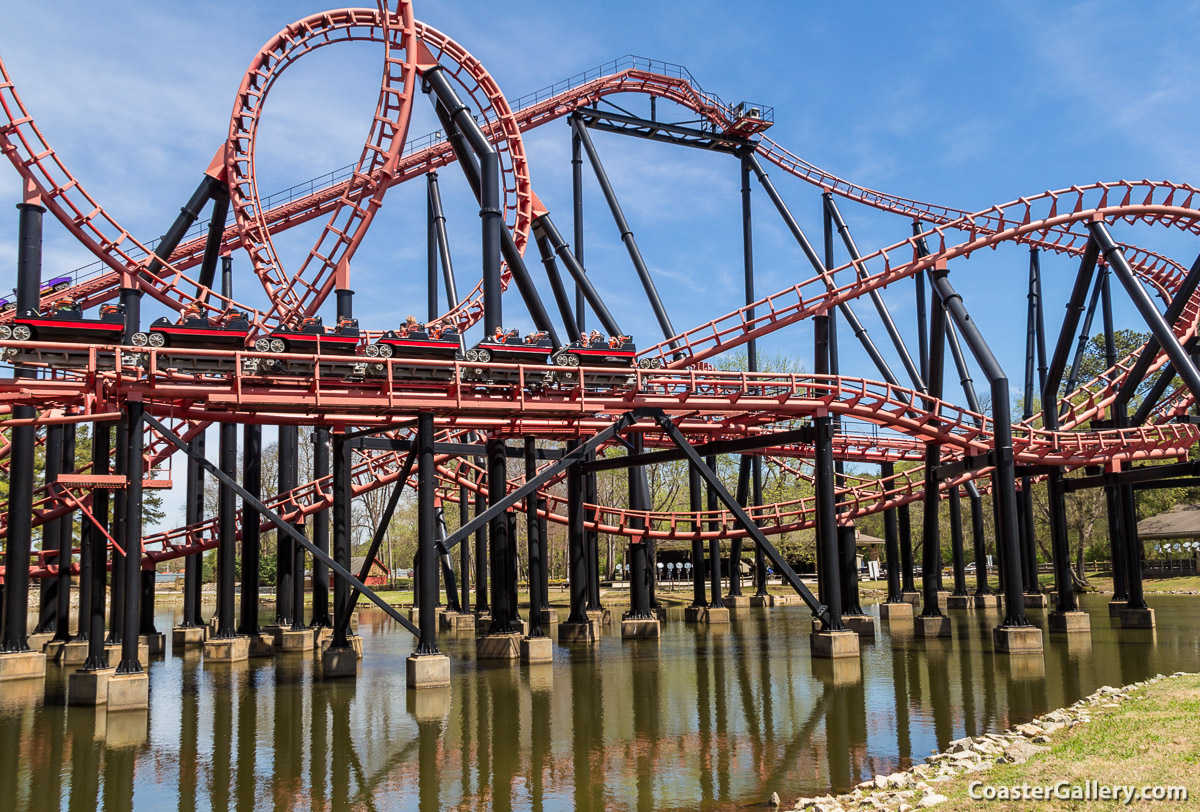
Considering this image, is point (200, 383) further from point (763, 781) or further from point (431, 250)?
point (431, 250)

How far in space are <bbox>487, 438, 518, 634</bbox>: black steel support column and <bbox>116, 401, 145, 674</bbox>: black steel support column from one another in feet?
24.3

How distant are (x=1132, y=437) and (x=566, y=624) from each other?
Answer: 50.6 feet

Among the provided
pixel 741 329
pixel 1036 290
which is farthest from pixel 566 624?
pixel 1036 290

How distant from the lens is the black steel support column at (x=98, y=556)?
51.8 ft

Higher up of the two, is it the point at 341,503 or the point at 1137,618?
the point at 341,503

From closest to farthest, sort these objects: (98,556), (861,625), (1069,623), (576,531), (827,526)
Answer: (98,556) → (827,526) → (576,531) → (1069,623) → (861,625)

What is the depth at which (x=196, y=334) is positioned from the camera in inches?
734

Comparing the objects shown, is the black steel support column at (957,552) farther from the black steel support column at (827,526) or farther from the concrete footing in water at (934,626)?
the black steel support column at (827,526)

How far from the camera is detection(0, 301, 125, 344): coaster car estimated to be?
670 inches

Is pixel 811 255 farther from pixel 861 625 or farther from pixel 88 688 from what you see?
pixel 88 688

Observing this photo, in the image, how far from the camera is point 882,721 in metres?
13.0

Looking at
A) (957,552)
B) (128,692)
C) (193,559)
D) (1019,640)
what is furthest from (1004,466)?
(193,559)

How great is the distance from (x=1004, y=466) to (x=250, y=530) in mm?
17862

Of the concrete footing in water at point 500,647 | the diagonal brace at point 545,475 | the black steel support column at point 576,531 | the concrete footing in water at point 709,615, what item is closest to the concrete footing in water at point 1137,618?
the concrete footing in water at point 709,615
